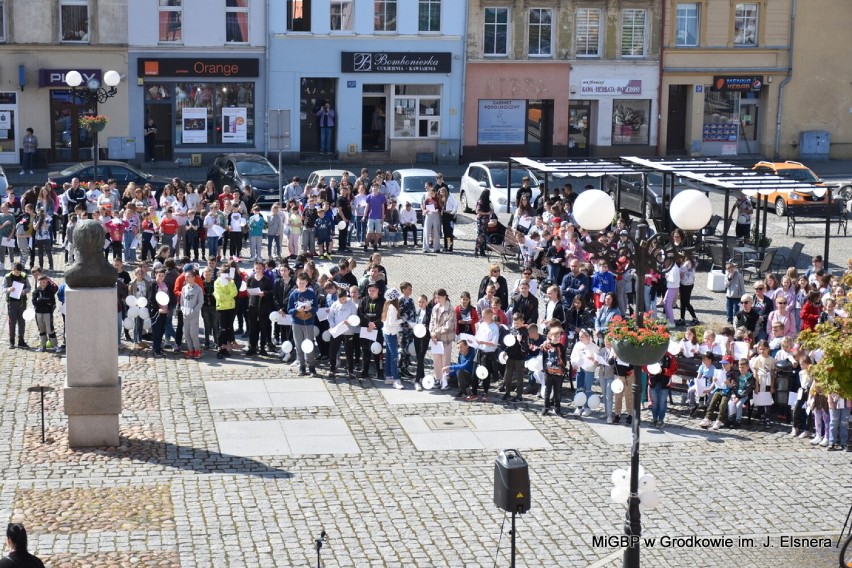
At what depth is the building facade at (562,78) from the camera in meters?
51.5

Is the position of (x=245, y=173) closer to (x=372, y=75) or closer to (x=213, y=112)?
(x=213, y=112)

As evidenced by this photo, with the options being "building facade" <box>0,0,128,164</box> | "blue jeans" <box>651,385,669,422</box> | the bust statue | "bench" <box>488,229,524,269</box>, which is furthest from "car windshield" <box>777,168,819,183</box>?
the bust statue

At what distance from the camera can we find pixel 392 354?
22.7 m

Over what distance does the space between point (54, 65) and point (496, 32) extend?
1574 cm

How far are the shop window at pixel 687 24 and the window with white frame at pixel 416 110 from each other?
944 centimetres

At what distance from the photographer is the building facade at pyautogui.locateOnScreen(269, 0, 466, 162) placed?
49.8 meters

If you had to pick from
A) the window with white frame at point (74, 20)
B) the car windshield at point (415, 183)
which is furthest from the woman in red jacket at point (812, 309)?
the window with white frame at point (74, 20)

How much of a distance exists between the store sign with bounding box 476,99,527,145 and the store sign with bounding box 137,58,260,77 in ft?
28.2

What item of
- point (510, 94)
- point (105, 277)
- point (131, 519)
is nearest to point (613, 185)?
point (510, 94)

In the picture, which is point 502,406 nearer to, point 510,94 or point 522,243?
point 522,243

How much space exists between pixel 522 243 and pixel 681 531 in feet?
48.4

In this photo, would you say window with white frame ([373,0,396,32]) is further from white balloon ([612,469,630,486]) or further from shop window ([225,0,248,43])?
white balloon ([612,469,630,486])

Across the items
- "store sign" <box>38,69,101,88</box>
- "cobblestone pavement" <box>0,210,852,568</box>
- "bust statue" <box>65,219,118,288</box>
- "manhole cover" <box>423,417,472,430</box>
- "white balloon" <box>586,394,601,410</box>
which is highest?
"store sign" <box>38,69,101,88</box>

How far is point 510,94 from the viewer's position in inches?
Result: 2055
